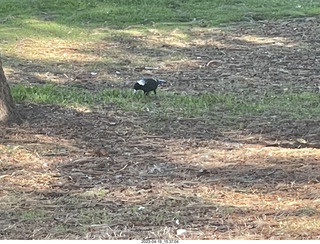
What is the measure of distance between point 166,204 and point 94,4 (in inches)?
365

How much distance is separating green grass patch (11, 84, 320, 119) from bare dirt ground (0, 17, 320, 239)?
22 cm

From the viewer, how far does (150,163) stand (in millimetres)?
5293

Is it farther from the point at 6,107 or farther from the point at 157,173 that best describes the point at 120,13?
the point at 157,173

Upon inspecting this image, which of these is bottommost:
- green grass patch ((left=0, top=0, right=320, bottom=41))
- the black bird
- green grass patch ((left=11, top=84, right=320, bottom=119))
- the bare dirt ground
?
green grass patch ((left=0, top=0, right=320, bottom=41))

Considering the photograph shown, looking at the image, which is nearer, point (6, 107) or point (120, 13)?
point (6, 107)

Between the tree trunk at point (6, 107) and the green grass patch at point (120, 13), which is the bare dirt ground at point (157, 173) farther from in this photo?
the green grass patch at point (120, 13)

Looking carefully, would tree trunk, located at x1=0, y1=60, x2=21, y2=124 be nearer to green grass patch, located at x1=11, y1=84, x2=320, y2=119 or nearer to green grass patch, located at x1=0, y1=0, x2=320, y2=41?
green grass patch, located at x1=11, y1=84, x2=320, y2=119

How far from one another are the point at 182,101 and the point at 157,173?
2.28 meters

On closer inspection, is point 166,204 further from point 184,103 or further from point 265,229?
point 184,103

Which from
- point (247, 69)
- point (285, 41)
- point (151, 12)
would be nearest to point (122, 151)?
point (247, 69)

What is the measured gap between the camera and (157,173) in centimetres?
506

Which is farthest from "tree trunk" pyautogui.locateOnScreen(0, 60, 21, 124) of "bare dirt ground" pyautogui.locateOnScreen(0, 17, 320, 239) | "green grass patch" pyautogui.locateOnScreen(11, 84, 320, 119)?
"green grass patch" pyautogui.locateOnScreen(11, 84, 320, 119)

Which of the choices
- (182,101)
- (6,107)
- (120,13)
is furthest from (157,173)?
(120,13)

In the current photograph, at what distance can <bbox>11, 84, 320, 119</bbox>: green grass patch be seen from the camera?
6848 mm
